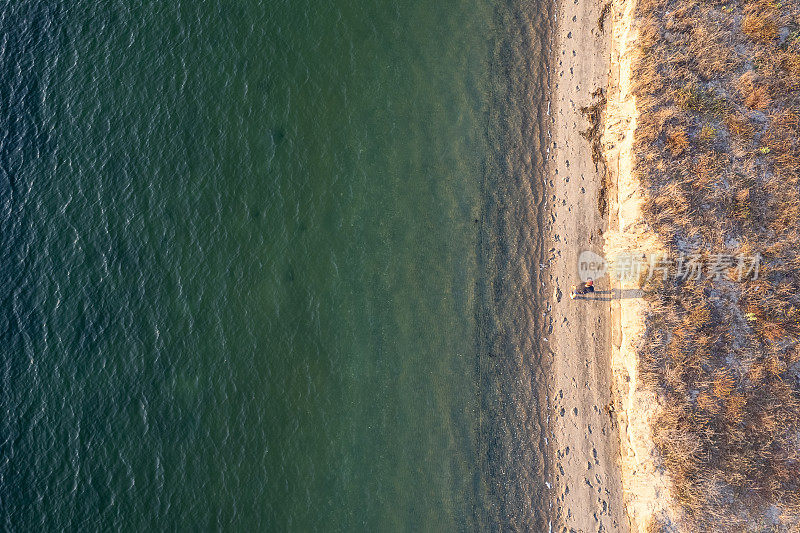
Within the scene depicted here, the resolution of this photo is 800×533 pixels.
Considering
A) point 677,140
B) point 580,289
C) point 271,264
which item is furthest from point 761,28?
point 271,264

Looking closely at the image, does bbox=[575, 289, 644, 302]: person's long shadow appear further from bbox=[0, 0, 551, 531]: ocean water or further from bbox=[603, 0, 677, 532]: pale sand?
bbox=[0, 0, 551, 531]: ocean water

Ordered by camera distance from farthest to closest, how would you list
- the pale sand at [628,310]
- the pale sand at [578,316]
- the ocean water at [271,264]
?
the pale sand at [578,316]
the ocean water at [271,264]
the pale sand at [628,310]

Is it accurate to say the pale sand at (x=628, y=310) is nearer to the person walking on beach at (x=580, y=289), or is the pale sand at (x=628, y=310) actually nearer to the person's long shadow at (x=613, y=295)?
the person's long shadow at (x=613, y=295)

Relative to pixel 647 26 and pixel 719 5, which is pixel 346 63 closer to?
pixel 647 26

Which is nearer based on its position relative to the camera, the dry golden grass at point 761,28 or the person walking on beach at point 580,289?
the dry golden grass at point 761,28
